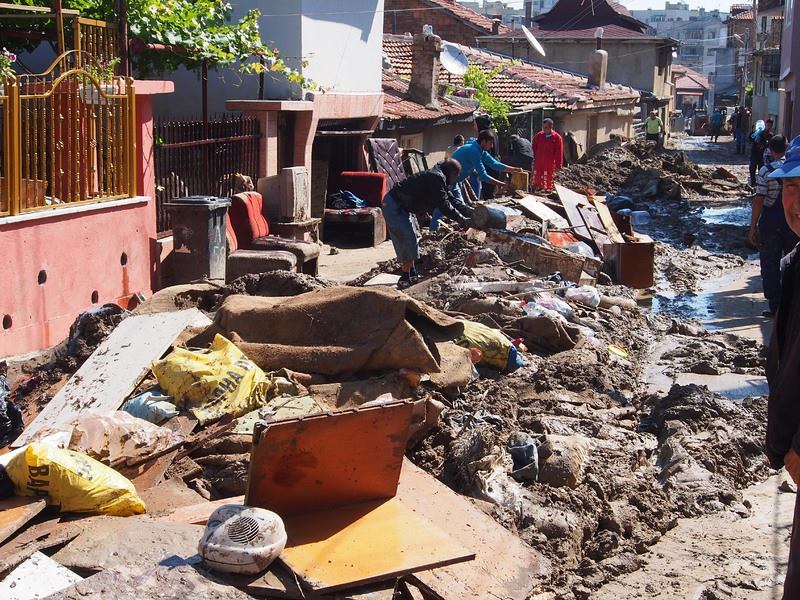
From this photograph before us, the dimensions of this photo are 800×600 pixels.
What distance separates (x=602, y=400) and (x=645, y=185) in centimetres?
1787

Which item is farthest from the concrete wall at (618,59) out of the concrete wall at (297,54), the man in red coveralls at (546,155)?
the concrete wall at (297,54)

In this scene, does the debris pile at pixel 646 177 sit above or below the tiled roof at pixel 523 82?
below

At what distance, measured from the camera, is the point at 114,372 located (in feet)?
22.2

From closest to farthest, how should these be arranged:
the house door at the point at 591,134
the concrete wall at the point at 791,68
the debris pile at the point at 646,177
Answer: the debris pile at the point at 646,177 → the concrete wall at the point at 791,68 → the house door at the point at 591,134

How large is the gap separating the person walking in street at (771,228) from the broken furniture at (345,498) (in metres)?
7.47

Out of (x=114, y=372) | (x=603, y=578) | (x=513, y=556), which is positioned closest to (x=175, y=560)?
(x=513, y=556)

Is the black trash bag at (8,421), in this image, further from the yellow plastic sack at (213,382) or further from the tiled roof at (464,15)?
the tiled roof at (464,15)

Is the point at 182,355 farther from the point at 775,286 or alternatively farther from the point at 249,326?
the point at 775,286

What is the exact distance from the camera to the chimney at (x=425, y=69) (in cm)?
2136

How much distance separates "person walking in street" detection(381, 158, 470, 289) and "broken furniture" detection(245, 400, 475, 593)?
21.8 ft

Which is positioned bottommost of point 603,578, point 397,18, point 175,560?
point 603,578

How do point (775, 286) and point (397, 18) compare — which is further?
point (397, 18)

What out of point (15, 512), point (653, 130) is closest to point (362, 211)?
point (15, 512)

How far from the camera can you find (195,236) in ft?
36.6
